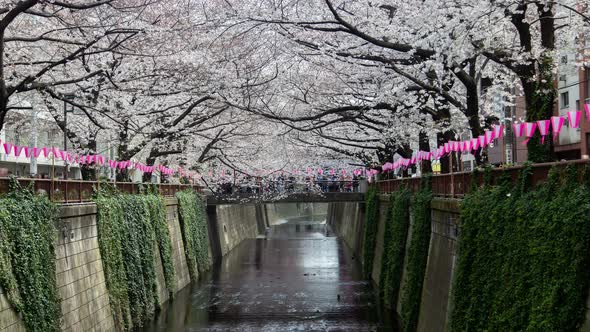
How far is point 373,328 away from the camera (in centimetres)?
2467

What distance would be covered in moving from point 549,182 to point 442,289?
8164 mm

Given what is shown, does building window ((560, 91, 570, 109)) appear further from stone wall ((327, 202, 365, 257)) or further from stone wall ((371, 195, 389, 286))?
stone wall ((327, 202, 365, 257))

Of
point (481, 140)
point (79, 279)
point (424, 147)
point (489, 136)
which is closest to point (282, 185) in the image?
point (424, 147)

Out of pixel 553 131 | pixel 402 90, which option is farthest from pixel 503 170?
pixel 402 90

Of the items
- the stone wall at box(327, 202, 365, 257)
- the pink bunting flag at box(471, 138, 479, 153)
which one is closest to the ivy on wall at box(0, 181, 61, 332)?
the pink bunting flag at box(471, 138, 479, 153)

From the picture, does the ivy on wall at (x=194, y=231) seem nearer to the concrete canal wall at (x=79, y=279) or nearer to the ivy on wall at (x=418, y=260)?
the concrete canal wall at (x=79, y=279)

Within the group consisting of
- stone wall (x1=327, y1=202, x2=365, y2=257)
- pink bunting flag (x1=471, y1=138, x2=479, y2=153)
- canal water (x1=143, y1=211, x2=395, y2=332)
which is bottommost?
canal water (x1=143, y1=211, x2=395, y2=332)

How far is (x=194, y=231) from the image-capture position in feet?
132

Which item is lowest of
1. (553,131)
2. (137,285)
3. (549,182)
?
(137,285)

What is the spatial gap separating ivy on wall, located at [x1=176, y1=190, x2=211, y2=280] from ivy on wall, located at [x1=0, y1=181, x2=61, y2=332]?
20.3 m

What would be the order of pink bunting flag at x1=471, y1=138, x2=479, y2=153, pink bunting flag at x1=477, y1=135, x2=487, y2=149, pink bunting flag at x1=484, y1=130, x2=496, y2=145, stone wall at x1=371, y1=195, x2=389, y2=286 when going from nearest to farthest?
1. pink bunting flag at x1=484, y1=130, x2=496, y2=145
2. pink bunting flag at x1=477, y1=135, x2=487, y2=149
3. pink bunting flag at x1=471, y1=138, x2=479, y2=153
4. stone wall at x1=371, y1=195, x2=389, y2=286

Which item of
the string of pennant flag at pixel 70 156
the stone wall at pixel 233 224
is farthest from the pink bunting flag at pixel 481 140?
the stone wall at pixel 233 224

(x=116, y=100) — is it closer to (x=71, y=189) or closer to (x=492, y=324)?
(x=71, y=189)

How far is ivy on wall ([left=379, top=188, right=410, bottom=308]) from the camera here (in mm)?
26506
